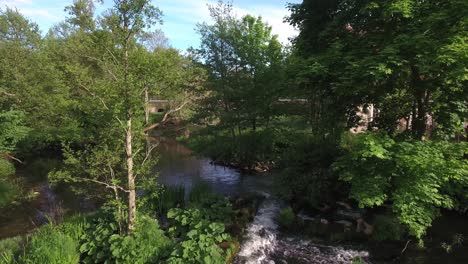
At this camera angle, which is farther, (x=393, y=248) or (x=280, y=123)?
(x=280, y=123)

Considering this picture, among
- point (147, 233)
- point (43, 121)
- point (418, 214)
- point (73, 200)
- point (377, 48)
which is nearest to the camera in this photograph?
point (418, 214)

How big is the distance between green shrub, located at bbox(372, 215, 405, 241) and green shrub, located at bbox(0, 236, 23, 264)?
925 centimetres

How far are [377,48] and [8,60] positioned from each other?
67.6 feet

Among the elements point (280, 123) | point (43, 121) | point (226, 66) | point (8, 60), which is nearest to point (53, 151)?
point (43, 121)

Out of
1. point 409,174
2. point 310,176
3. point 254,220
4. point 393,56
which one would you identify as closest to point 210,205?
point 254,220

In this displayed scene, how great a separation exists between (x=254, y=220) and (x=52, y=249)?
19.6 ft

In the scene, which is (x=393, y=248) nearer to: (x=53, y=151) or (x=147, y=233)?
(x=147, y=233)

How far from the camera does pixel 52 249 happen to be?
23.8 feet

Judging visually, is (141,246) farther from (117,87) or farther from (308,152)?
(308,152)

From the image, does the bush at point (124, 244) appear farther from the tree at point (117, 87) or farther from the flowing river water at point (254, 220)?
the flowing river water at point (254, 220)

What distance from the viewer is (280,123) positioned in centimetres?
1652

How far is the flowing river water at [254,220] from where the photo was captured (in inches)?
347

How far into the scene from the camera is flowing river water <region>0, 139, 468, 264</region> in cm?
880

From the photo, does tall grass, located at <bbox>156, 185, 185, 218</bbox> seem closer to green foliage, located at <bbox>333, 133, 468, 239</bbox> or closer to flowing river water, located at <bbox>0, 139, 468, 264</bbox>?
flowing river water, located at <bbox>0, 139, 468, 264</bbox>
